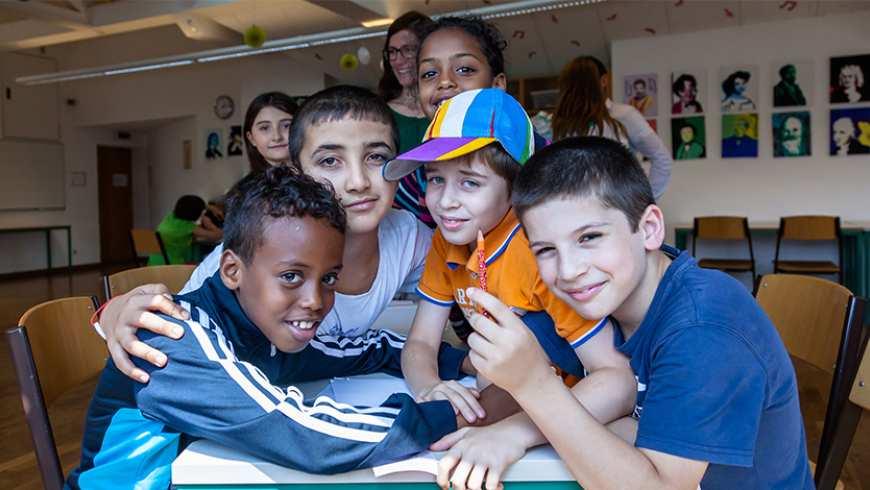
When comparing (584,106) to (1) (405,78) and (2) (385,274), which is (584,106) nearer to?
(1) (405,78)

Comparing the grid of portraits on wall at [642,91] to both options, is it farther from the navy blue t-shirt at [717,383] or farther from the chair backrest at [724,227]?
the navy blue t-shirt at [717,383]

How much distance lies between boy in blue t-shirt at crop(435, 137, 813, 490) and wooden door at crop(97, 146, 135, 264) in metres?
11.9

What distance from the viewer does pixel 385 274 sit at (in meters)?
1.49

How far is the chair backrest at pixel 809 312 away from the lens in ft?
4.47

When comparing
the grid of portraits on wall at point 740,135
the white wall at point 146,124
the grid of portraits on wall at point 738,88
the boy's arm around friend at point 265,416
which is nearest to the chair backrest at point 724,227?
the grid of portraits on wall at point 740,135

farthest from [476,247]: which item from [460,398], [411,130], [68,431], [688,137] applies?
[688,137]

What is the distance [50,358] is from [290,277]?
0.64m

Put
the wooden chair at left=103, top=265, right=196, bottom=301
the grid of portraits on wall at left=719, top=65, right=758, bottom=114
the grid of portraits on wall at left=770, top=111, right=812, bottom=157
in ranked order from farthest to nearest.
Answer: the grid of portraits on wall at left=719, top=65, right=758, bottom=114
the grid of portraits on wall at left=770, top=111, right=812, bottom=157
the wooden chair at left=103, top=265, right=196, bottom=301

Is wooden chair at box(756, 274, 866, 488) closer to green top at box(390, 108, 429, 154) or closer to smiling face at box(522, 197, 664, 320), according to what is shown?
smiling face at box(522, 197, 664, 320)

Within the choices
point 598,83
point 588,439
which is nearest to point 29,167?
point 598,83

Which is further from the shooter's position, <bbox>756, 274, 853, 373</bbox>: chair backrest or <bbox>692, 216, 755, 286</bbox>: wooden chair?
<bbox>692, 216, 755, 286</bbox>: wooden chair

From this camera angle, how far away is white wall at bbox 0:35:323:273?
32.0ft

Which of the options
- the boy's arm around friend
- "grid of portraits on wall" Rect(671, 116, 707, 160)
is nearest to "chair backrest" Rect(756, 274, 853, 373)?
the boy's arm around friend

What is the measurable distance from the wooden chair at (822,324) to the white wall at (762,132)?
5040mm
